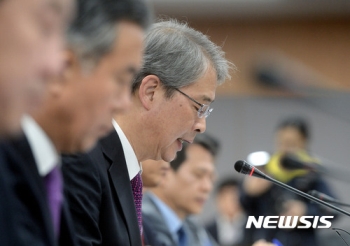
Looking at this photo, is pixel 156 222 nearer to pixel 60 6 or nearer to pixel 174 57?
pixel 174 57

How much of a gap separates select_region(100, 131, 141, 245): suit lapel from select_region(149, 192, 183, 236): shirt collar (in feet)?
4.25

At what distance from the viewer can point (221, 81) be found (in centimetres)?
182

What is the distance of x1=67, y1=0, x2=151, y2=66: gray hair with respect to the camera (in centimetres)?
85

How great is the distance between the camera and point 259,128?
591 cm

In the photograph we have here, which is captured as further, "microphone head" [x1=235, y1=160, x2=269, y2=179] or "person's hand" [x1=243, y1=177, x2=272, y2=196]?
"person's hand" [x1=243, y1=177, x2=272, y2=196]

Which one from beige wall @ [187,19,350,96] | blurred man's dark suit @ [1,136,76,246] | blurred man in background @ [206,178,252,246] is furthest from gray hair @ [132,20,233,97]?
beige wall @ [187,19,350,96]

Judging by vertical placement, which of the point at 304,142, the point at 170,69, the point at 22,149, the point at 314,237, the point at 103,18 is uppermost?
the point at 304,142

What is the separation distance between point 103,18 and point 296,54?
535cm

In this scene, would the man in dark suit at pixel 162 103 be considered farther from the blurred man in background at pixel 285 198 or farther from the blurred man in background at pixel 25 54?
the blurred man in background at pixel 25 54

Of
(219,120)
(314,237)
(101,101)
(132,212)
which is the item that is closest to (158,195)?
(314,237)

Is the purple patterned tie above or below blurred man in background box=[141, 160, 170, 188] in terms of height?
below

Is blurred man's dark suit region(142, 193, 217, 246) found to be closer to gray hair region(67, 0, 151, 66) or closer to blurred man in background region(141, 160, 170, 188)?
blurred man in background region(141, 160, 170, 188)

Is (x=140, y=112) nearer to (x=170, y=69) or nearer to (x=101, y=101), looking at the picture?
(x=170, y=69)

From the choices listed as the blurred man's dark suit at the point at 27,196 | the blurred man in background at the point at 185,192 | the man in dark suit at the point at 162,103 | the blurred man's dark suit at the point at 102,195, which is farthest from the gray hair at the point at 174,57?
the blurred man in background at the point at 185,192
